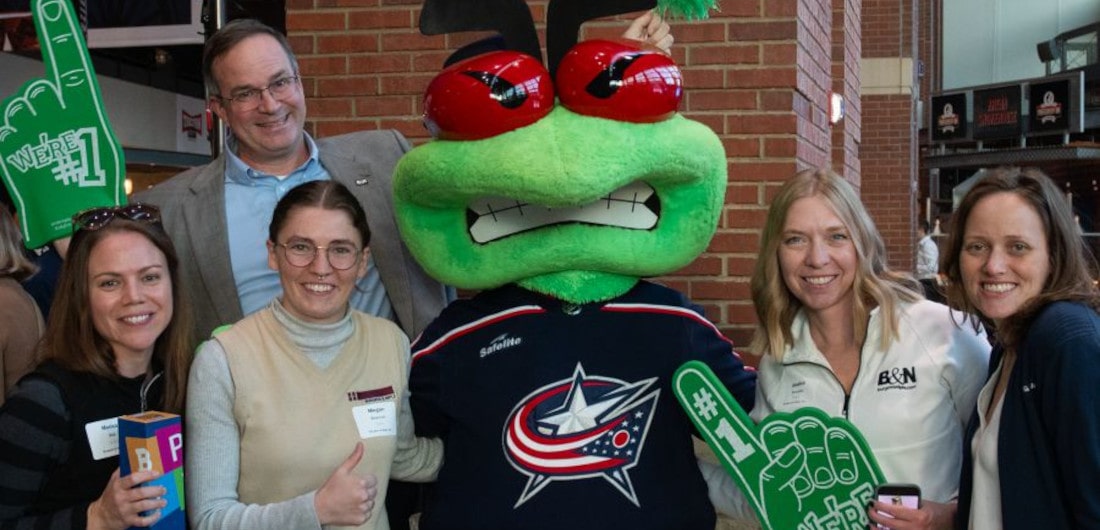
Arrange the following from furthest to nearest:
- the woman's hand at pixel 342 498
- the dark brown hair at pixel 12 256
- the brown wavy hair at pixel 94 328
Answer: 1. the dark brown hair at pixel 12 256
2. the brown wavy hair at pixel 94 328
3. the woman's hand at pixel 342 498

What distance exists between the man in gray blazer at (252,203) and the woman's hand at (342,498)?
2.81 ft

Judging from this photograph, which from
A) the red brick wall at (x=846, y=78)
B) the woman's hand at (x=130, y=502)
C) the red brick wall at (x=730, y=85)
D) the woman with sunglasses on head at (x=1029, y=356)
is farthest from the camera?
the red brick wall at (x=846, y=78)

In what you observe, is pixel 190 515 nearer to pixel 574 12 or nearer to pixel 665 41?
pixel 574 12

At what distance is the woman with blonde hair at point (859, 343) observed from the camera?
2.38 metres

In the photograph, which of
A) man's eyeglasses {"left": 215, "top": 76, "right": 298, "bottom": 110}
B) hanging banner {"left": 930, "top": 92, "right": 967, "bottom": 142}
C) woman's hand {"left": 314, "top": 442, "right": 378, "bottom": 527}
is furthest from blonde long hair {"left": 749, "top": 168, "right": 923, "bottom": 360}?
hanging banner {"left": 930, "top": 92, "right": 967, "bottom": 142}

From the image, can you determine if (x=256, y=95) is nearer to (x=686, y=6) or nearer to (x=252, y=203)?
(x=252, y=203)

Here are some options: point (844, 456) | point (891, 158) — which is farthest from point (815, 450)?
point (891, 158)

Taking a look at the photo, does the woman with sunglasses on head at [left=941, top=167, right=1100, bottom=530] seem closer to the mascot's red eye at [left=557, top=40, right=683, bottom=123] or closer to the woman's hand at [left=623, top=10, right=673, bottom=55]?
the mascot's red eye at [left=557, top=40, right=683, bottom=123]

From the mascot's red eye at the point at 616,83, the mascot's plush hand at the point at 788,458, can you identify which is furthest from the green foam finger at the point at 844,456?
the mascot's red eye at the point at 616,83

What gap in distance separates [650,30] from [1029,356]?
52.8 inches

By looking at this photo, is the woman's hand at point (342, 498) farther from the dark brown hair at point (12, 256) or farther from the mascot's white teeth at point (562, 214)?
the dark brown hair at point (12, 256)

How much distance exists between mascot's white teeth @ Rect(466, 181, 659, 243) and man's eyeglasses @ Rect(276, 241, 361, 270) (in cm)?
33

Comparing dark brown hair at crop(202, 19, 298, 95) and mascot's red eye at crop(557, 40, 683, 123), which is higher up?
dark brown hair at crop(202, 19, 298, 95)

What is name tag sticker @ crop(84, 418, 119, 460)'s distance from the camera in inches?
87.8
